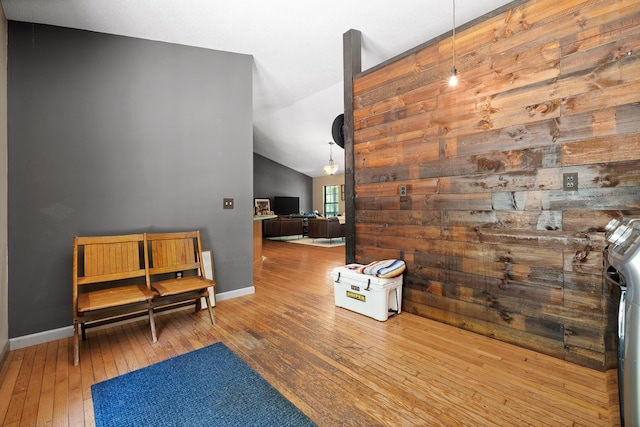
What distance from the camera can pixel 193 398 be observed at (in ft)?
5.70

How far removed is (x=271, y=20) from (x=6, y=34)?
216 centimetres

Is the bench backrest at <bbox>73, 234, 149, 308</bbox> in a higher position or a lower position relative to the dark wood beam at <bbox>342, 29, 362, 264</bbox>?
lower

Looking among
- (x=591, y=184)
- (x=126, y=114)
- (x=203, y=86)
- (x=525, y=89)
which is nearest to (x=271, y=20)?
(x=203, y=86)

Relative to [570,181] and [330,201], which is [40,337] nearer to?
[570,181]

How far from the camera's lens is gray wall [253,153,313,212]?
35.9ft

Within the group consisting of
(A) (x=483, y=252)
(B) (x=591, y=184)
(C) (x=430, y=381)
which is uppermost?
(B) (x=591, y=184)

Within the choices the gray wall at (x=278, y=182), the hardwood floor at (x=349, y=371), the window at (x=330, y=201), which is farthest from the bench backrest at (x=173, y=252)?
the window at (x=330, y=201)

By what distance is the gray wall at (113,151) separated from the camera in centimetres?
243

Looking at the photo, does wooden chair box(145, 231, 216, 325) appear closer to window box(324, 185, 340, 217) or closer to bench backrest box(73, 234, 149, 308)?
bench backrest box(73, 234, 149, 308)

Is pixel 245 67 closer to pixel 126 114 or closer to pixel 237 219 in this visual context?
pixel 126 114

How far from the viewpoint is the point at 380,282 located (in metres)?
2.77

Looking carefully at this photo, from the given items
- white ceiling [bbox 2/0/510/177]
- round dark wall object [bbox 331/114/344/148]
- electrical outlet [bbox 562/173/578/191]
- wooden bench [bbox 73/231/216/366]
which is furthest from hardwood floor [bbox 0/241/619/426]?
round dark wall object [bbox 331/114/344/148]

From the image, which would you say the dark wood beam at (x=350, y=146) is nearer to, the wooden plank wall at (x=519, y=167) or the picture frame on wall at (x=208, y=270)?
the wooden plank wall at (x=519, y=167)

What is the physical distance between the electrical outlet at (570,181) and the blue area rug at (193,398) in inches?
86.7
